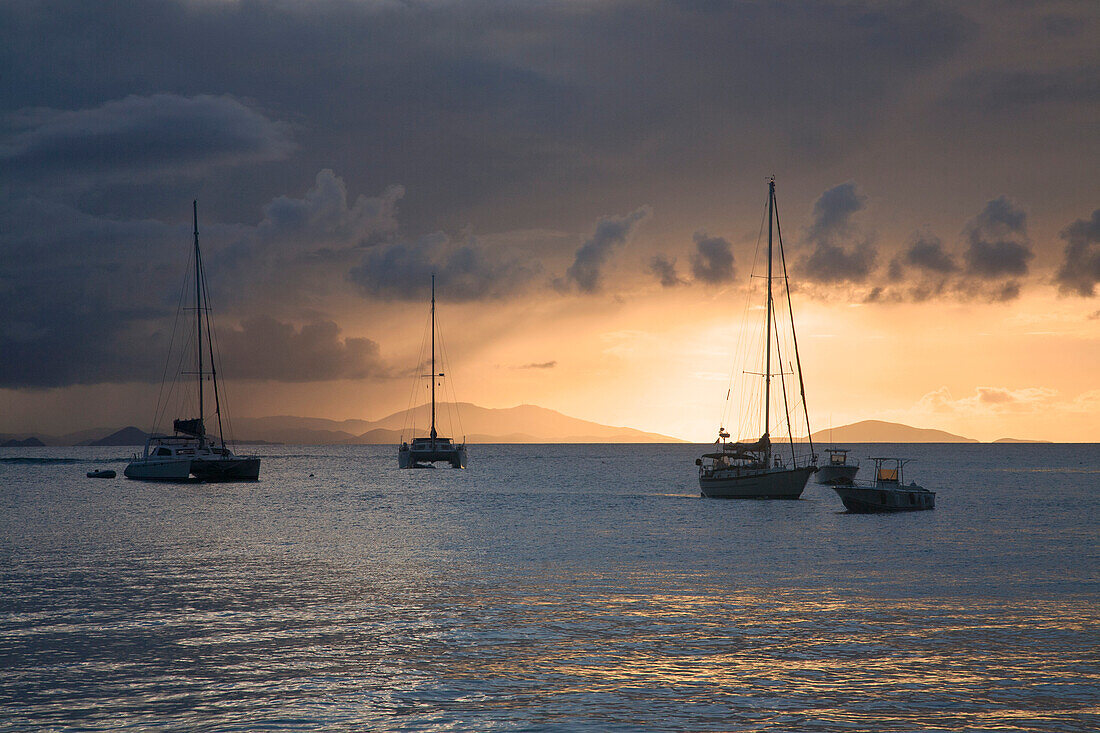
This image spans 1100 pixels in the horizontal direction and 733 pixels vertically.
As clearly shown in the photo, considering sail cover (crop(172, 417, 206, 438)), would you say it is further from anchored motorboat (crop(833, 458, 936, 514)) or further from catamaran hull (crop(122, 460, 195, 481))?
anchored motorboat (crop(833, 458, 936, 514))

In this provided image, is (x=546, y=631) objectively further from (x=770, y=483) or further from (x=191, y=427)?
(x=191, y=427)

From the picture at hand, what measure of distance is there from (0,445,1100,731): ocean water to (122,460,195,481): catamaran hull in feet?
157

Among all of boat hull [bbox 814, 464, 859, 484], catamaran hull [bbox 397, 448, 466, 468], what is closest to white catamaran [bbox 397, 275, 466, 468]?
catamaran hull [bbox 397, 448, 466, 468]

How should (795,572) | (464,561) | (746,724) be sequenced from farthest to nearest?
(464,561) → (795,572) → (746,724)

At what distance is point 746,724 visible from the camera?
15.2m

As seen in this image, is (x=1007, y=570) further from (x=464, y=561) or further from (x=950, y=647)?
(x=464, y=561)

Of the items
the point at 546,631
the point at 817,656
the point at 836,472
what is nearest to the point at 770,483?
the point at 836,472

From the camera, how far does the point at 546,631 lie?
22.8 metres

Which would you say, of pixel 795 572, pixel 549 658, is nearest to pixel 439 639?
pixel 549 658

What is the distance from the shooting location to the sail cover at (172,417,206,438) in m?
97.9

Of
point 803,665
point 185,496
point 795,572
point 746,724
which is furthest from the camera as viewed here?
point 185,496

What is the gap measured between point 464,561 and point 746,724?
24083 millimetres

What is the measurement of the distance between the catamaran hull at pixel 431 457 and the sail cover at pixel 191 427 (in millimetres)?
54076

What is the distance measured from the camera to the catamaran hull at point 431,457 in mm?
150750
